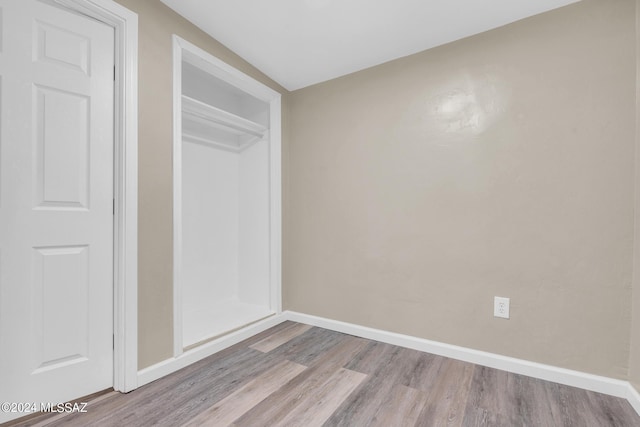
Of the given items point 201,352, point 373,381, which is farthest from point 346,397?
point 201,352

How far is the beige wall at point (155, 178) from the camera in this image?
1658 mm

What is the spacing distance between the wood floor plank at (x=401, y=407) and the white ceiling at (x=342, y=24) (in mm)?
2201

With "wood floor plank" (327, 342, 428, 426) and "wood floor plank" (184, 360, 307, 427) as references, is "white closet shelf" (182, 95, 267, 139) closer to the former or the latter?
"wood floor plank" (184, 360, 307, 427)

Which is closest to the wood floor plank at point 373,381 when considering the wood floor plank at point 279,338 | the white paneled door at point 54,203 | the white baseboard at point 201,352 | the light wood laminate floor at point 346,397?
the light wood laminate floor at point 346,397

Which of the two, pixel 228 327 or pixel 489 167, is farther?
pixel 228 327

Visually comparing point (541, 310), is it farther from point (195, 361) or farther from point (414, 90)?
point (195, 361)

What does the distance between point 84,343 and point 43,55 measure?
→ 141 centimetres

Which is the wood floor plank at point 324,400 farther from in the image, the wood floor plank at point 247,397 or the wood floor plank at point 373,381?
the wood floor plank at point 247,397

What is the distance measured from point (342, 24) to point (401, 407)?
225 cm

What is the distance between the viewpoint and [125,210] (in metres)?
1.58

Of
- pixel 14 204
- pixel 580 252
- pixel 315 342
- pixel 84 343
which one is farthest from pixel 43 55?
pixel 580 252

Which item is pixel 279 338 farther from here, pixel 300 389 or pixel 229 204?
pixel 229 204

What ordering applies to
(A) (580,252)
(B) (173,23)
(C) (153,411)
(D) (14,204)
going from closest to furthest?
1. (D) (14,204)
2. (C) (153,411)
3. (A) (580,252)
4. (B) (173,23)

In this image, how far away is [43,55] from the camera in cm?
137
